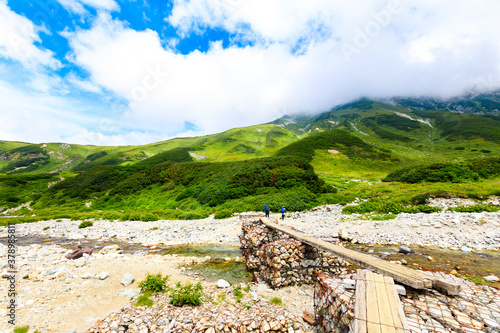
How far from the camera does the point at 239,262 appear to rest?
1266 cm

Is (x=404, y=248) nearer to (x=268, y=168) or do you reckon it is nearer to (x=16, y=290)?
(x=16, y=290)

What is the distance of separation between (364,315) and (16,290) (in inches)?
513

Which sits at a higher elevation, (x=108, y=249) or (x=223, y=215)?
(x=223, y=215)

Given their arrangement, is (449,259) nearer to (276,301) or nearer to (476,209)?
(276,301)

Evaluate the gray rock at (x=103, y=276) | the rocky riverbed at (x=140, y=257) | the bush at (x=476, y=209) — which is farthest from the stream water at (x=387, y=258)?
the bush at (x=476, y=209)

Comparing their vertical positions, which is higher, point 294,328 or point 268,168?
point 268,168

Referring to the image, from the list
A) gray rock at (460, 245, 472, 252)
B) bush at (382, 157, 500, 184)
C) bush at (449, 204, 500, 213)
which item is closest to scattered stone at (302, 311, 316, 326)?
gray rock at (460, 245, 472, 252)

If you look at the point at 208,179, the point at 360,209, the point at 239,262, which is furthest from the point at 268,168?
the point at 239,262

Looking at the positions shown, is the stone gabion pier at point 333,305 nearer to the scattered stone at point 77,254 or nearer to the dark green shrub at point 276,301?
the dark green shrub at point 276,301

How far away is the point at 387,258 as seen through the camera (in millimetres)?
11172

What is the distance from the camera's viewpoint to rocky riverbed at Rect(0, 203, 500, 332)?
7242 millimetres

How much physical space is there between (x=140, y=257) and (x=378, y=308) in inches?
573

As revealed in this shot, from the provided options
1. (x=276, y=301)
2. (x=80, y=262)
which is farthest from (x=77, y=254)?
(x=276, y=301)

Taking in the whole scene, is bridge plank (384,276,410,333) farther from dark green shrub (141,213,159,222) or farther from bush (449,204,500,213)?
dark green shrub (141,213,159,222)
